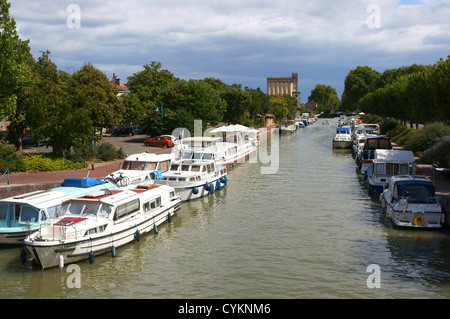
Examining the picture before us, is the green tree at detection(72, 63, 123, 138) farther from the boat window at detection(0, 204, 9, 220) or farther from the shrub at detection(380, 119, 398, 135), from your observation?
the shrub at detection(380, 119, 398, 135)

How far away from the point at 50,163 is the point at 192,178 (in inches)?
519

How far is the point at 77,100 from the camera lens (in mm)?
42312

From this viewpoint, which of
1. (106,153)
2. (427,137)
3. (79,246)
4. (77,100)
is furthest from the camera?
(427,137)

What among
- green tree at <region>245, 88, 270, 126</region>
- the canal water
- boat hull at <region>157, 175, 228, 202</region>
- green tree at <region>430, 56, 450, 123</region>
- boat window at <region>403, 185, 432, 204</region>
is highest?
green tree at <region>245, 88, 270, 126</region>

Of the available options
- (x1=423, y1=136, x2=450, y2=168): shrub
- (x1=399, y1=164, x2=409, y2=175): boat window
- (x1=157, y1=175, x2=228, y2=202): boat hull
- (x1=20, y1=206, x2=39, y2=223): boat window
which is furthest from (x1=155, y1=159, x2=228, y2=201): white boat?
(x1=423, y1=136, x2=450, y2=168): shrub

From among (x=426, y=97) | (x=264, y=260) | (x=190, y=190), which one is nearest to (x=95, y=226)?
(x=264, y=260)

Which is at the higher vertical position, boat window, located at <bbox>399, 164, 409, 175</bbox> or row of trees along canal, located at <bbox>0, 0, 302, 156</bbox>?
row of trees along canal, located at <bbox>0, 0, 302, 156</bbox>

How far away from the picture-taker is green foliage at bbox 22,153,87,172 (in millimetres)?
36531

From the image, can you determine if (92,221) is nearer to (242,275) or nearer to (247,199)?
(242,275)

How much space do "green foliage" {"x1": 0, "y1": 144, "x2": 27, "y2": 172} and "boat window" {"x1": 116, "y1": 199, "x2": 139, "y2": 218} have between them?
1601 centimetres

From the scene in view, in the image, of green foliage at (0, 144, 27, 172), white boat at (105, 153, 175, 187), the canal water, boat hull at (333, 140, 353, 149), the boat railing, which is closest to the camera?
the canal water

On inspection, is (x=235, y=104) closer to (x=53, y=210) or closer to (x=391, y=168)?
(x=391, y=168)
